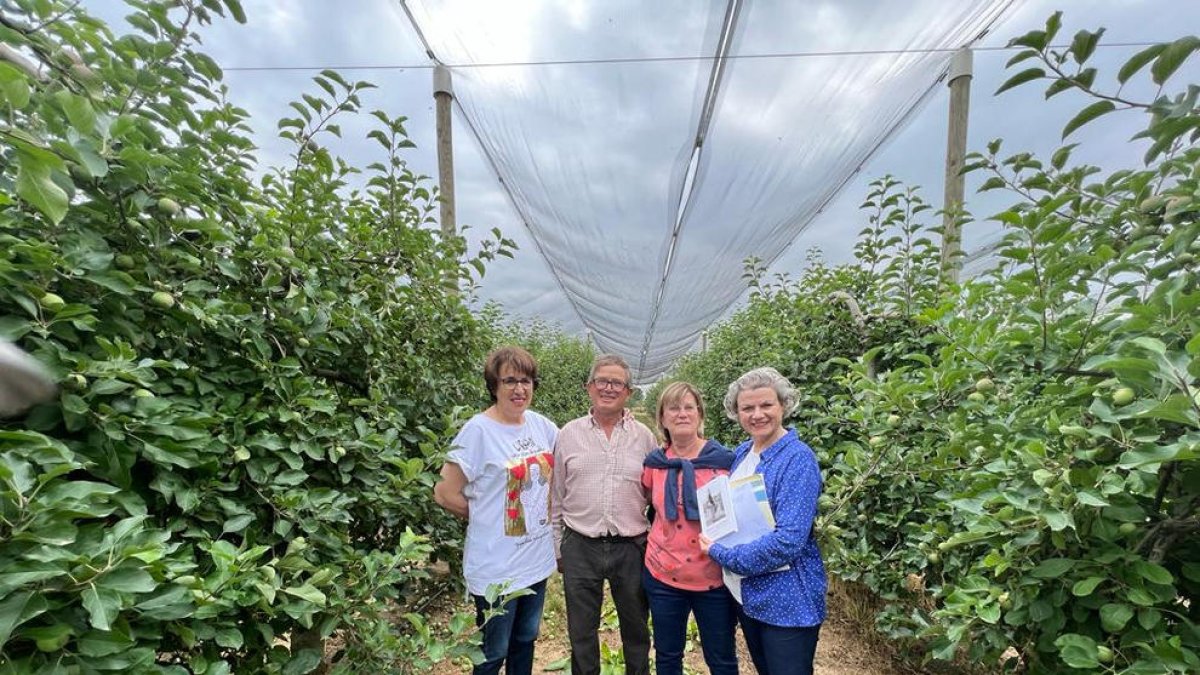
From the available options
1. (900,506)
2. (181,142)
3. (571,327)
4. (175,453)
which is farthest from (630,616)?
(571,327)

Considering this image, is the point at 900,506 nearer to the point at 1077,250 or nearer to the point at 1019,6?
the point at 1077,250

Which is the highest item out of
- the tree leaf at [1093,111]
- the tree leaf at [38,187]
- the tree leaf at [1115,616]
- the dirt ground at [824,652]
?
the tree leaf at [1093,111]

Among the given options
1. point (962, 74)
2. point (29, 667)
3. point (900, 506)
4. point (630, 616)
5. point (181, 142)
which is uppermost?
point (962, 74)

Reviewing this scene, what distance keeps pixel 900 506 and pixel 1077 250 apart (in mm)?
1681

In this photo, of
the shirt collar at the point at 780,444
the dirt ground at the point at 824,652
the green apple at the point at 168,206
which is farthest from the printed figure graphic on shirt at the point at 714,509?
the green apple at the point at 168,206

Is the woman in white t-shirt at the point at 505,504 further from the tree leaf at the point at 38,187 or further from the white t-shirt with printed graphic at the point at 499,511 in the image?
the tree leaf at the point at 38,187

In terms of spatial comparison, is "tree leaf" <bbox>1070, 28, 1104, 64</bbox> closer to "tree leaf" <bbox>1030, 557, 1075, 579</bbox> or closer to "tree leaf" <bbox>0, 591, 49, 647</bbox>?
Result: "tree leaf" <bbox>1030, 557, 1075, 579</bbox>

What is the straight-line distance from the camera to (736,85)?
3877 millimetres

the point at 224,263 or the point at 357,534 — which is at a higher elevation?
the point at 224,263

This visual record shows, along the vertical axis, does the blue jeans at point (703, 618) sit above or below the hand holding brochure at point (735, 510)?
below

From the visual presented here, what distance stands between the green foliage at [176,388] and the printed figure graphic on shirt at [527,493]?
0.31 metres

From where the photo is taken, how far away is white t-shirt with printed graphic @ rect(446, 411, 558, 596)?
1873mm

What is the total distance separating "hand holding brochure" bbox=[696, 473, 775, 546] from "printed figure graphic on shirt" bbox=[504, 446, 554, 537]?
59 centimetres

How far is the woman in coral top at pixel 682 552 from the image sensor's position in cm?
192
